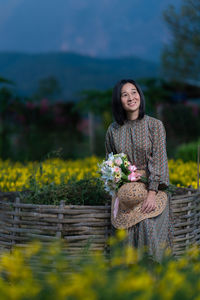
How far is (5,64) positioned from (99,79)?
11919 mm

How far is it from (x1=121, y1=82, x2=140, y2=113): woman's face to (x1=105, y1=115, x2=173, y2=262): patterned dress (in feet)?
0.37

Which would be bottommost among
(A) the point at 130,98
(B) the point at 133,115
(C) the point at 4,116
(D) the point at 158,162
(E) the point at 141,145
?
(D) the point at 158,162

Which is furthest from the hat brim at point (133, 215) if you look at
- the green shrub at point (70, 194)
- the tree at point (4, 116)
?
the tree at point (4, 116)

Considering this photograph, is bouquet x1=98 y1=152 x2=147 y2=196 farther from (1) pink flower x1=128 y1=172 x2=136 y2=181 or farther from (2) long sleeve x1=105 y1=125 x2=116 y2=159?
(2) long sleeve x1=105 y1=125 x2=116 y2=159

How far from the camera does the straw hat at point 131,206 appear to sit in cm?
265

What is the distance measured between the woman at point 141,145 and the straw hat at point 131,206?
2cm

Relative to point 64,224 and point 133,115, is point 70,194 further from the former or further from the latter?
point 133,115

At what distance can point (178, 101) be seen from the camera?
11.8 m

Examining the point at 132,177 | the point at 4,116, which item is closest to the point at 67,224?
the point at 132,177

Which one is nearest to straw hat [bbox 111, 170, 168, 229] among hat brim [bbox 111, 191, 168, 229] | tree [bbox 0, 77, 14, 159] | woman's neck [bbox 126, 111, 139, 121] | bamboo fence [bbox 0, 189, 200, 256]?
hat brim [bbox 111, 191, 168, 229]

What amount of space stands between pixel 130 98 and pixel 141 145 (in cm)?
36

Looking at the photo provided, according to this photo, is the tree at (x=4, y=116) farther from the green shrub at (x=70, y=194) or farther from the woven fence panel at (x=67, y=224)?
the woven fence panel at (x=67, y=224)

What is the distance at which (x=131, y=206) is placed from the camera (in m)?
2.71

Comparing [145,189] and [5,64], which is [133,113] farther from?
[5,64]
